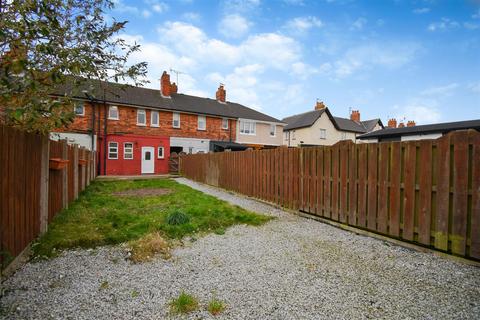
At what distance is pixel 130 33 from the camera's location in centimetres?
494

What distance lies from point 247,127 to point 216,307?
2768 centimetres

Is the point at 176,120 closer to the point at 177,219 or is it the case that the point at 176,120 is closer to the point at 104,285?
the point at 177,219

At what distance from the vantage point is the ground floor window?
21.8 meters

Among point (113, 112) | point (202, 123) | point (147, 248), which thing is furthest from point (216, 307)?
point (202, 123)

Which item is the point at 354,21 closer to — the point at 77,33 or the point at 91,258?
the point at 77,33

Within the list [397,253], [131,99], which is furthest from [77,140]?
[397,253]

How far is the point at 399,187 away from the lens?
4.73 m

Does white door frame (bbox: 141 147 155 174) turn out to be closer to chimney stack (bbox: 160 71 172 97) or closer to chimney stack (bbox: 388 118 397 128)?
chimney stack (bbox: 160 71 172 97)

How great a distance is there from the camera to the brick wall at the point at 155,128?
69.6 feet

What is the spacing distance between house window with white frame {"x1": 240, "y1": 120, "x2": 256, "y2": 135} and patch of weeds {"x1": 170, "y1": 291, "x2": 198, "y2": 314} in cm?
2703

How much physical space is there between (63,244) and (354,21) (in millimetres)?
12064

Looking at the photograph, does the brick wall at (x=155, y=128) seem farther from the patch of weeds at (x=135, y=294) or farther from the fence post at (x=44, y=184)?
the patch of weeds at (x=135, y=294)

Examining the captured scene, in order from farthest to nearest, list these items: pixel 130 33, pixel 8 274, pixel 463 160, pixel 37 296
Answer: pixel 130 33 → pixel 463 160 → pixel 8 274 → pixel 37 296

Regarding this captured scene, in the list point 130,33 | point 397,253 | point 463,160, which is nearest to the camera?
point 463,160
